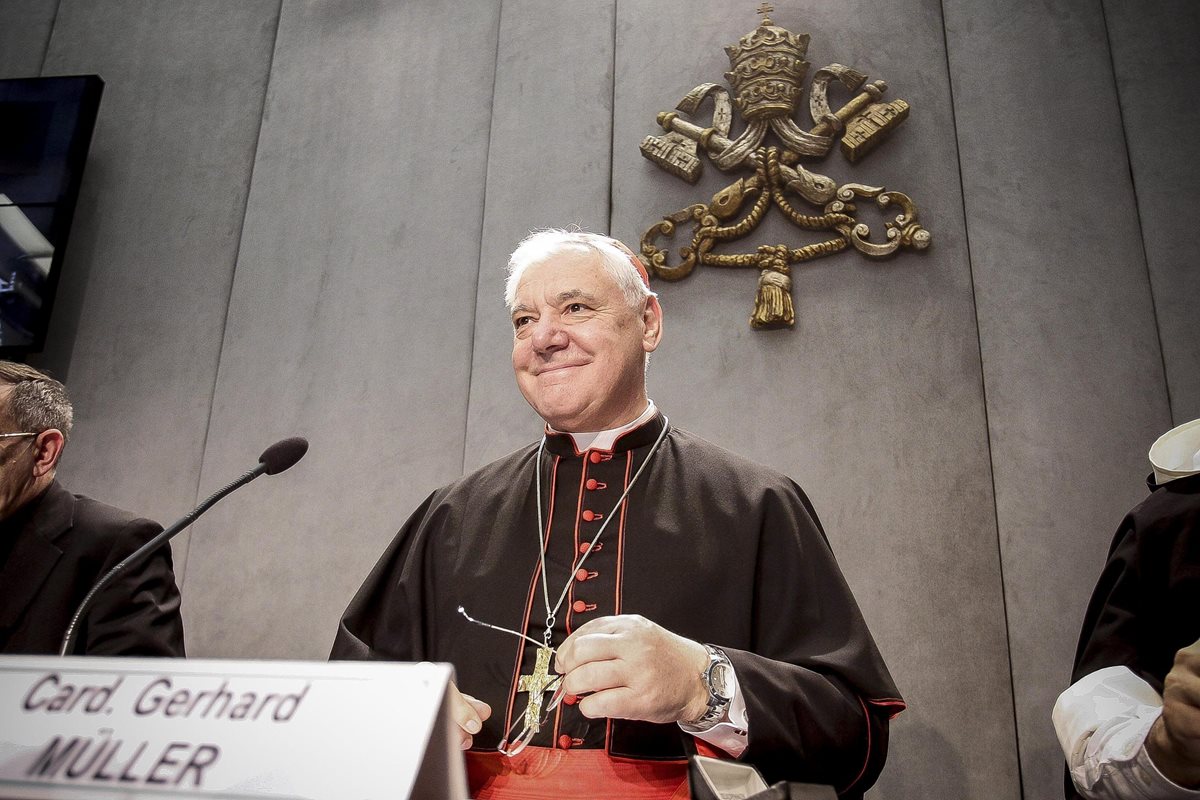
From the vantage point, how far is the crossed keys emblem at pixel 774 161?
3.13 m

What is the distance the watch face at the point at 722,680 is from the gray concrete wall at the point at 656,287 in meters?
1.47

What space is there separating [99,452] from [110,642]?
1715 mm

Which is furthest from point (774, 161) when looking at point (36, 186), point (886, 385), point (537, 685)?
point (36, 186)

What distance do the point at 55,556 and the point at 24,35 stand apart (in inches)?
132

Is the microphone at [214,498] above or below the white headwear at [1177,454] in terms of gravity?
below

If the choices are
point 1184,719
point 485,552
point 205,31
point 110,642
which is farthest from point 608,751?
point 205,31

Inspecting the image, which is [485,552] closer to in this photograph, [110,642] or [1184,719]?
[110,642]

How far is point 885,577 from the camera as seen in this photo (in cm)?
278

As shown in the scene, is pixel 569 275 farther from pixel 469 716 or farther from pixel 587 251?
pixel 469 716

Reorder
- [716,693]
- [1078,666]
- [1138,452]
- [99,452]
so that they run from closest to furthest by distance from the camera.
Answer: [716,693]
[1078,666]
[1138,452]
[99,452]

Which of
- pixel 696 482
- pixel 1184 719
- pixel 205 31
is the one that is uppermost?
pixel 205 31

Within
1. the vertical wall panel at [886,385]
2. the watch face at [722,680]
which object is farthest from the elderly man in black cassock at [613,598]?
the vertical wall panel at [886,385]

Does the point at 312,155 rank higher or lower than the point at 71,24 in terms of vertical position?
lower

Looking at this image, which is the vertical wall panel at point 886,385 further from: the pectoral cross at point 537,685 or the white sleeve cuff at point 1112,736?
the pectoral cross at point 537,685
